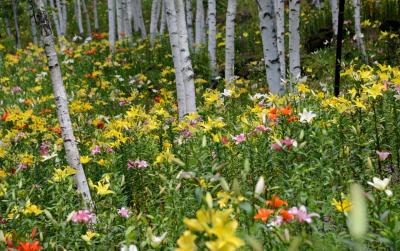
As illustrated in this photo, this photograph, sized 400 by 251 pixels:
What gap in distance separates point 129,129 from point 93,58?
966 centimetres

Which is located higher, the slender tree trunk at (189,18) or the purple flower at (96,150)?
the slender tree trunk at (189,18)

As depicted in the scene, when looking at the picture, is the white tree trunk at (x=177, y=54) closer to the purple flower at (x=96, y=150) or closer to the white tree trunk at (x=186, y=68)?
the white tree trunk at (x=186, y=68)

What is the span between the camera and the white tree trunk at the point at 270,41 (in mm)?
6570

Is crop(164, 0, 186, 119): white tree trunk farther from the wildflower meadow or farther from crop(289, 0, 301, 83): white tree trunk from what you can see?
crop(289, 0, 301, 83): white tree trunk

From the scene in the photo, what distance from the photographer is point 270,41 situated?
22.0 ft

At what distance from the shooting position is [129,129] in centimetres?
503

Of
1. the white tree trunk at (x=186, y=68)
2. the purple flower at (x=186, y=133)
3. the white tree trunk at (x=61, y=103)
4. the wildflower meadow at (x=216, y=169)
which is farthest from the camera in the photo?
the white tree trunk at (x=186, y=68)

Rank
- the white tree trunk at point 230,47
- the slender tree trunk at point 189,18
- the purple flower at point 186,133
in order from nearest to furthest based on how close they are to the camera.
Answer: the purple flower at point 186,133, the white tree trunk at point 230,47, the slender tree trunk at point 189,18

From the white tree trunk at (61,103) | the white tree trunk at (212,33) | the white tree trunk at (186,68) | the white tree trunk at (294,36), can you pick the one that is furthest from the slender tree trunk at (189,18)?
the white tree trunk at (61,103)

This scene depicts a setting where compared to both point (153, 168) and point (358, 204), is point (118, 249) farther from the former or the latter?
point (358, 204)

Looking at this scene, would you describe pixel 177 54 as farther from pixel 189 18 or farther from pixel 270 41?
pixel 189 18

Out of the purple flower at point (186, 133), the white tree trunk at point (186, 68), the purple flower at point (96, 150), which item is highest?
the white tree trunk at point (186, 68)

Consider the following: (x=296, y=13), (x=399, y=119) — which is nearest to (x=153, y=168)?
(x=399, y=119)

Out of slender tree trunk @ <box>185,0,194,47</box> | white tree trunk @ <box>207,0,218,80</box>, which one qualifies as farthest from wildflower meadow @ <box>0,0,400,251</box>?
slender tree trunk @ <box>185,0,194,47</box>
